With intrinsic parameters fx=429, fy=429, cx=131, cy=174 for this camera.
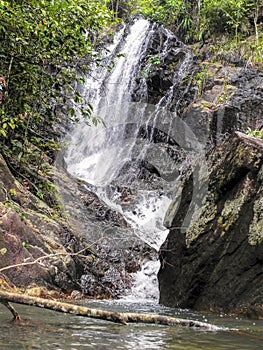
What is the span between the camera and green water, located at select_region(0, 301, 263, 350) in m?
2.67

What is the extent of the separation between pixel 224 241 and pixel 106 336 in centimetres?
320

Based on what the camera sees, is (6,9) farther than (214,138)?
No

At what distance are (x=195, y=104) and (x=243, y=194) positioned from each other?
10.1 metres

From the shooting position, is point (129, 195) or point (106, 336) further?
point (129, 195)

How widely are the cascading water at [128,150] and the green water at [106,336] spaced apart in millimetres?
7332

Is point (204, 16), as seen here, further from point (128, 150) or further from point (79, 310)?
point (79, 310)

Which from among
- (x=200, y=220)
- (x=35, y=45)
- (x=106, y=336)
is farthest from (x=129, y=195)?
(x=106, y=336)

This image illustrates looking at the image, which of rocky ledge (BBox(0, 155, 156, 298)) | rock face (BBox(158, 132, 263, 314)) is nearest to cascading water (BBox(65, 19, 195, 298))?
rocky ledge (BBox(0, 155, 156, 298))

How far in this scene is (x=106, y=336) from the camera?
3.08 metres

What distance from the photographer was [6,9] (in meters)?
5.35

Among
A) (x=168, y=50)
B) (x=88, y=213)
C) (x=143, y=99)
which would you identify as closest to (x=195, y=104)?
(x=143, y=99)

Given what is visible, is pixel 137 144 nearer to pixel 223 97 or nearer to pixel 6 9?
pixel 223 97

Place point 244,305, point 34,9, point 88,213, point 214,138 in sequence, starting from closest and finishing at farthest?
point 244,305 < point 34,9 < point 88,213 < point 214,138

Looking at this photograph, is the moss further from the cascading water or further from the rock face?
the cascading water
